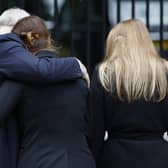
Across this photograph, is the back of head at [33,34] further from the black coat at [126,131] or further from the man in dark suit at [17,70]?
the black coat at [126,131]

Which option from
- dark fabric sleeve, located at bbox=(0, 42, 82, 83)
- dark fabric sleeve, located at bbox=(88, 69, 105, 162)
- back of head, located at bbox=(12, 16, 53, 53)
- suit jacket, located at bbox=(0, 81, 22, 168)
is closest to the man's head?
back of head, located at bbox=(12, 16, 53, 53)

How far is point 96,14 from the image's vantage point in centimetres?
654

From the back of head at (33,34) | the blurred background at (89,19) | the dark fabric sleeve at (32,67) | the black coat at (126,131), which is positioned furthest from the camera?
the blurred background at (89,19)

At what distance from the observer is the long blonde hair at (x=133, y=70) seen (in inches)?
143

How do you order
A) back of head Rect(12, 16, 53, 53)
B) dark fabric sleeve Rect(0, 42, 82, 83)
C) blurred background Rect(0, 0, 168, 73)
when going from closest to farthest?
1. dark fabric sleeve Rect(0, 42, 82, 83)
2. back of head Rect(12, 16, 53, 53)
3. blurred background Rect(0, 0, 168, 73)

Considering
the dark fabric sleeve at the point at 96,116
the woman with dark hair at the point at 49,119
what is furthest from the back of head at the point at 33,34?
the dark fabric sleeve at the point at 96,116

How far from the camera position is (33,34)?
3.54m

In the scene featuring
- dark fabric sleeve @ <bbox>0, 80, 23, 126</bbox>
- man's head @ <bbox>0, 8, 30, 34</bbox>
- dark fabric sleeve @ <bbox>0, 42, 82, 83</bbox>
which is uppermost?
man's head @ <bbox>0, 8, 30, 34</bbox>

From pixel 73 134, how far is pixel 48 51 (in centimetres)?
48

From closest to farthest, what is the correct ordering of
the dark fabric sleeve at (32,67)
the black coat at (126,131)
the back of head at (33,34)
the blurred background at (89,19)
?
the dark fabric sleeve at (32,67)
the back of head at (33,34)
the black coat at (126,131)
the blurred background at (89,19)

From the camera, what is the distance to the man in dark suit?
135 inches

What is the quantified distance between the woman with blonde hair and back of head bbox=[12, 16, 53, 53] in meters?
0.36

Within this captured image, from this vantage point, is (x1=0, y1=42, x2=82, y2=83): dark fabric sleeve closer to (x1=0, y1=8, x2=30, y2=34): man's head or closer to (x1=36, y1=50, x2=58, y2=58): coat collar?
(x1=36, y1=50, x2=58, y2=58): coat collar

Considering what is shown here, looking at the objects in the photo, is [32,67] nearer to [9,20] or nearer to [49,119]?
[49,119]
